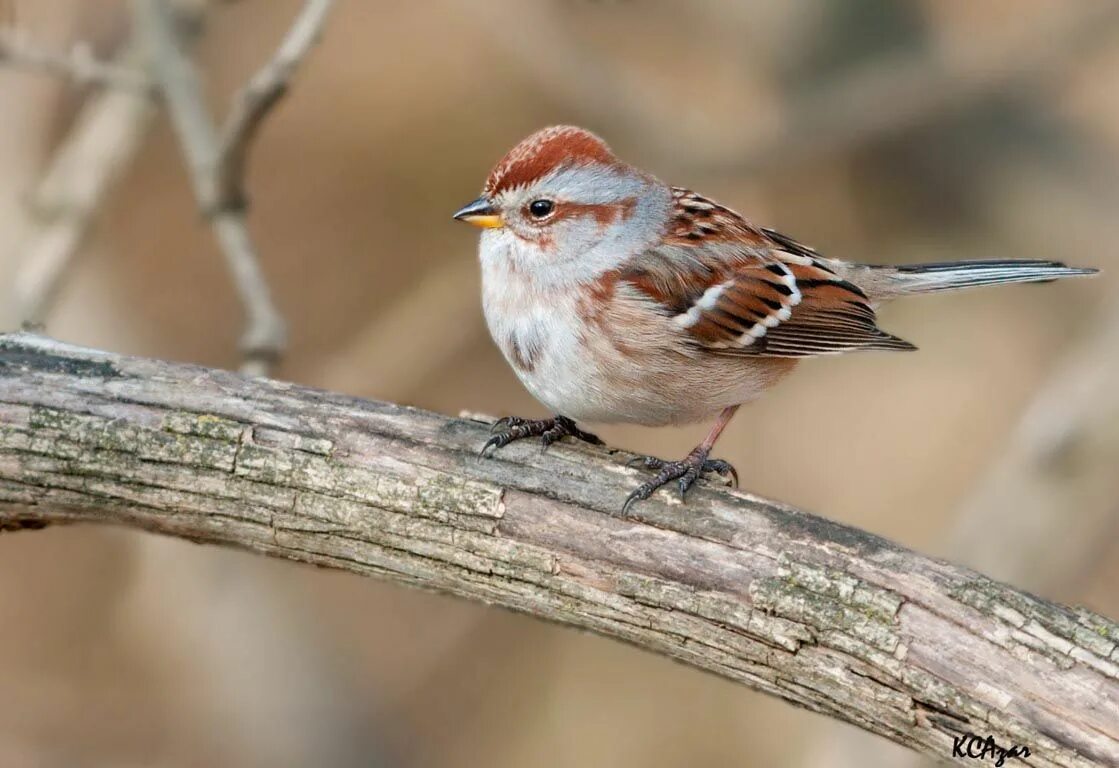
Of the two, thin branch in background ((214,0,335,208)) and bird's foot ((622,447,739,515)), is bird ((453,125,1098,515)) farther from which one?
thin branch in background ((214,0,335,208))

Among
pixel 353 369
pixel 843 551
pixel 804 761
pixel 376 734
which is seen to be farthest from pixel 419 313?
pixel 843 551

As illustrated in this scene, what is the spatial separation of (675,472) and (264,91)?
1776 mm

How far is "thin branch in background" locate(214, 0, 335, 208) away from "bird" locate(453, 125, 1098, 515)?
0.69 m

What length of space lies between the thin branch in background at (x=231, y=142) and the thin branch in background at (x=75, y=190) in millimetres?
180

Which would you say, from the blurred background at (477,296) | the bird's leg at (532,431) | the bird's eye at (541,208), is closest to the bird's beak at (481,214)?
the bird's eye at (541,208)

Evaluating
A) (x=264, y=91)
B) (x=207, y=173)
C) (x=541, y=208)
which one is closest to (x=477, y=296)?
(x=207, y=173)

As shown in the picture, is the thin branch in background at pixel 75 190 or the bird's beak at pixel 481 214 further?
the thin branch in background at pixel 75 190

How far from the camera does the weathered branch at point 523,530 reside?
2.73m

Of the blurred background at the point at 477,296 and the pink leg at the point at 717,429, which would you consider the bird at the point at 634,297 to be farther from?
the blurred background at the point at 477,296

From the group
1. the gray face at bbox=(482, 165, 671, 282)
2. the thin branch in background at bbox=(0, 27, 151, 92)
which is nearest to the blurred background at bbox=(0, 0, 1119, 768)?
the thin branch in background at bbox=(0, 27, 151, 92)

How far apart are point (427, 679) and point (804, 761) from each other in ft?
8.17

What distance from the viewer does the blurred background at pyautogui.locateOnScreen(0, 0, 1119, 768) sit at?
19.2ft

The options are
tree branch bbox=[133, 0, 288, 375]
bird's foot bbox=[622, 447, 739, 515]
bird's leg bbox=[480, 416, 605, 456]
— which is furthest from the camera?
tree branch bbox=[133, 0, 288, 375]
